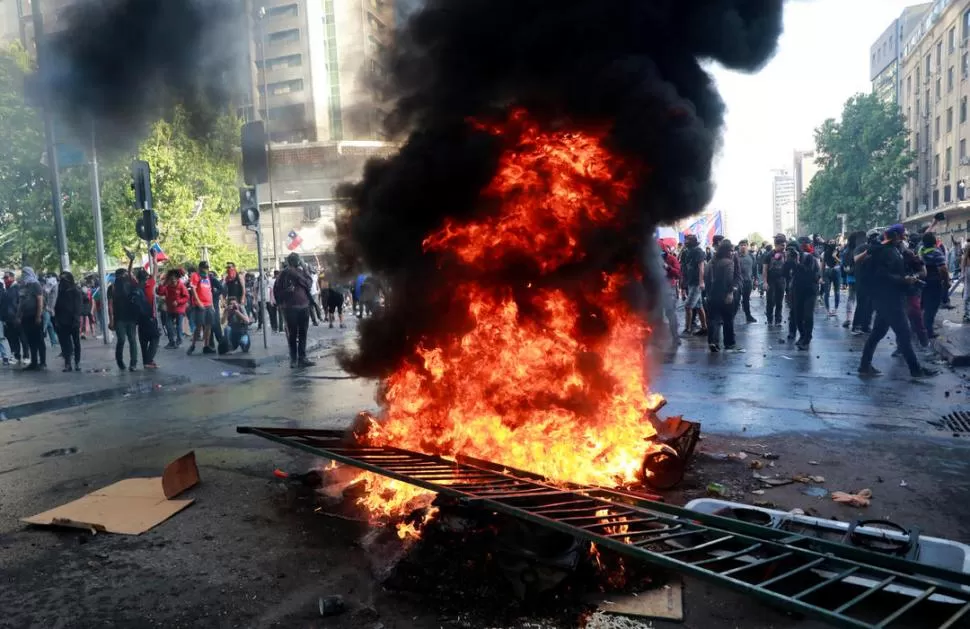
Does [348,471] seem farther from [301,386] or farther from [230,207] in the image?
[230,207]

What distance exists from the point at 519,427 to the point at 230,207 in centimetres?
2855

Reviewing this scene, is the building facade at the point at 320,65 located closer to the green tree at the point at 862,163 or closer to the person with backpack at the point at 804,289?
the person with backpack at the point at 804,289

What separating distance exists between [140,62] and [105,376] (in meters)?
6.57

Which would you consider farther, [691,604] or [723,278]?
[723,278]

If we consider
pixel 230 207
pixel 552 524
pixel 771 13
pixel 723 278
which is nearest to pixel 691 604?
pixel 552 524

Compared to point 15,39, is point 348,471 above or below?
below

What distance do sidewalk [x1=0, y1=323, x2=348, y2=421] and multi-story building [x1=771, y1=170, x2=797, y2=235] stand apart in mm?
161727

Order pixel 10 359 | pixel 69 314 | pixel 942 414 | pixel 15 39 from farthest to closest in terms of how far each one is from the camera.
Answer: pixel 15 39 → pixel 10 359 → pixel 69 314 → pixel 942 414

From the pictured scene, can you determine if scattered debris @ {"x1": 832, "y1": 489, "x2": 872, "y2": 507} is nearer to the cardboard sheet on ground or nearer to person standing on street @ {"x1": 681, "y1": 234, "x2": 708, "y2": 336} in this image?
the cardboard sheet on ground

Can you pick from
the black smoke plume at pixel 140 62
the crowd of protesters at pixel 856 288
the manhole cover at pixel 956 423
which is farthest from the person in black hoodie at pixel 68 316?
the manhole cover at pixel 956 423

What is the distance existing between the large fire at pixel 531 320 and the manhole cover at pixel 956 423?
3.46 m

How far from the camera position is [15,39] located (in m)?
16.3

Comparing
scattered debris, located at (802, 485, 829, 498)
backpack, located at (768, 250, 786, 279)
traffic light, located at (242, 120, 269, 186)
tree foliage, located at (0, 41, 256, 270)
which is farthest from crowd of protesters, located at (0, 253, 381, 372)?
backpack, located at (768, 250, 786, 279)

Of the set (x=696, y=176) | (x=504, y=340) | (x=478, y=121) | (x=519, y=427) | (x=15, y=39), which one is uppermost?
(x=15, y=39)
